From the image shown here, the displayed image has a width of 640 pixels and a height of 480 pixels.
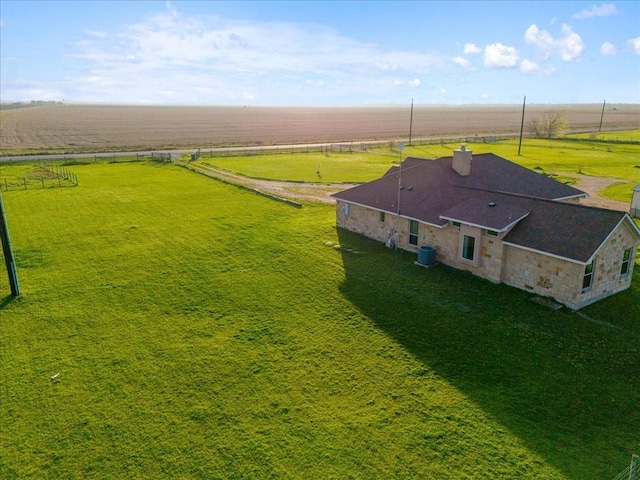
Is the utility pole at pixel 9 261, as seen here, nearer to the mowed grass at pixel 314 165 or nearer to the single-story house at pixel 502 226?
the single-story house at pixel 502 226

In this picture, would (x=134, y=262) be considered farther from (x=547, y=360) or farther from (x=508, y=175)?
(x=508, y=175)

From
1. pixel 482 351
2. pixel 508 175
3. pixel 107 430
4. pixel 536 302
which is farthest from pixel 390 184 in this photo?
pixel 107 430

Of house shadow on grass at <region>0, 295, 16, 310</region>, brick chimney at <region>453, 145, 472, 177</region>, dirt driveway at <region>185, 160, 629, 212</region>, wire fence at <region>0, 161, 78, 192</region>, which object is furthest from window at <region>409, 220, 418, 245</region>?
wire fence at <region>0, 161, 78, 192</region>

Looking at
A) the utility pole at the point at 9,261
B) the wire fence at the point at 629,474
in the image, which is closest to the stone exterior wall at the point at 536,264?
the wire fence at the point at 629,474

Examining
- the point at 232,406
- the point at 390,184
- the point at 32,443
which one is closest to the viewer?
the point at 32,443

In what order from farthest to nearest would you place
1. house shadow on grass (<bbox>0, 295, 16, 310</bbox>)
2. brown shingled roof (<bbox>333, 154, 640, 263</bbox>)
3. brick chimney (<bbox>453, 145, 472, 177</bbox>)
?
brick chimney (<bbox>453, 145, 472, 177</bbox>) < house shadow on grass (<bbox>0, 295, 16, 310</bbox>) < brown shingled roof (<bbox>333, 154, 640, 263</bbox>)

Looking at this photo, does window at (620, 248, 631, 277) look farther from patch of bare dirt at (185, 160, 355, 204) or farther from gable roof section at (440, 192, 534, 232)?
patch of bare dirt at (185, 160, 355, 204)

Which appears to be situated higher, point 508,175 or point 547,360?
point 508,175
